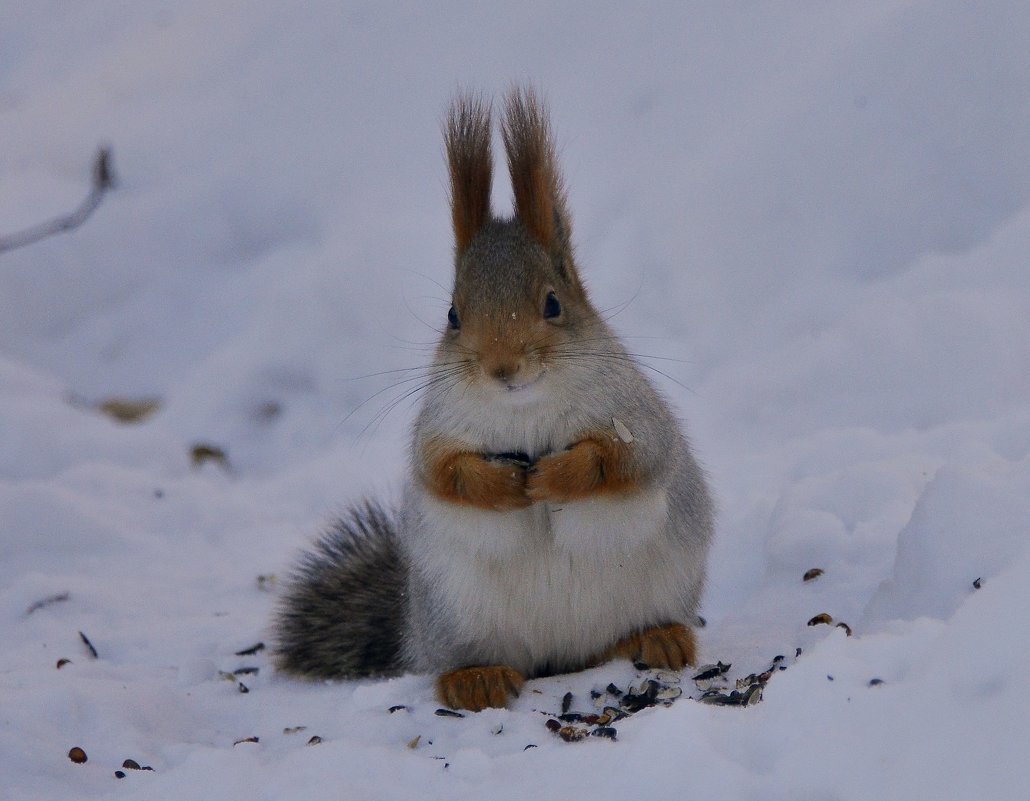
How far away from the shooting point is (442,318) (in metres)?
5.00

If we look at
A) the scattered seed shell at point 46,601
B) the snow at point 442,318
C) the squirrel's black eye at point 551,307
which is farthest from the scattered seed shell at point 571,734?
Result: the scattered seed shell at point 46,601

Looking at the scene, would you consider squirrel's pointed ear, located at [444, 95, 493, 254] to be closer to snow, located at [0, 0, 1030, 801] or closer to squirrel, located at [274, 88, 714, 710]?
squirrel, located at [274, 88, 714, 710]

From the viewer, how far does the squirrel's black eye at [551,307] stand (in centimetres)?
229

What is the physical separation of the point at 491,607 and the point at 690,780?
3.12ft

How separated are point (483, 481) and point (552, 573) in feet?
0.79

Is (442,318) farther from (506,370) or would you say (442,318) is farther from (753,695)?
(753,695)

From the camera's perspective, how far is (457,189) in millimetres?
2459

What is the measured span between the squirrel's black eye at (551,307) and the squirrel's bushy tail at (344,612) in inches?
32.2

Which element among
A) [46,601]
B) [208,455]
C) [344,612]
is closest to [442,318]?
[208,455]

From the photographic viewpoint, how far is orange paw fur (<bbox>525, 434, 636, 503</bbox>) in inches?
86.9

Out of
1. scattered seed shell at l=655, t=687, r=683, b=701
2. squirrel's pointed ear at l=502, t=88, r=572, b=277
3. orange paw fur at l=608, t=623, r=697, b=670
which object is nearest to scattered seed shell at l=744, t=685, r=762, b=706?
scattered seed shell at l=655, t=687, r=683, b=701

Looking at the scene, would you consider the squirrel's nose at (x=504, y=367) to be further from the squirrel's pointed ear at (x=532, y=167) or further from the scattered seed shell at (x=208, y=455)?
the scattered seed shell at (x=208, y=455)

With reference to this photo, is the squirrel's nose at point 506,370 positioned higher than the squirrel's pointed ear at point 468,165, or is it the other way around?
the squirrel's pointed ear at point 468,165

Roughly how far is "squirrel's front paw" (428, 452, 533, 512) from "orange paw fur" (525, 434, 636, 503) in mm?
25
